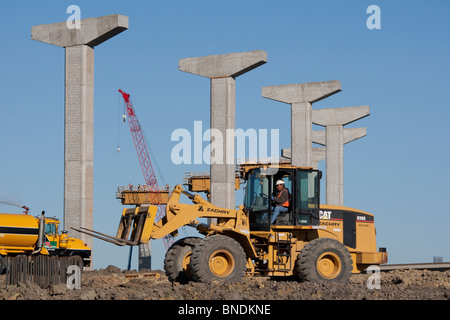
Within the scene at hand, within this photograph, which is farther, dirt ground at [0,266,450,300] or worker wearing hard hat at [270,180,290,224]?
worker wearing hard hat at [270,180,290,224]

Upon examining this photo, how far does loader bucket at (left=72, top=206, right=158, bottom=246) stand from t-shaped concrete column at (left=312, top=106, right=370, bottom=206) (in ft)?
107

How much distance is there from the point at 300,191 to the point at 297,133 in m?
23.3

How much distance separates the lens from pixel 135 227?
57.6ft

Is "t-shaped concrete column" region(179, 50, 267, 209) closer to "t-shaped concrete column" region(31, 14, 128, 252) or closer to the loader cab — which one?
"t-shaped concrete column" region(31, 14, 128, 252)

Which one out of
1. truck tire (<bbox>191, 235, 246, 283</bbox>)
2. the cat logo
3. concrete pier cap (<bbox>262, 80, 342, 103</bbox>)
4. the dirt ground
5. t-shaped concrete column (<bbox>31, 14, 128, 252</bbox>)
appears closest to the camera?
the dirt ground

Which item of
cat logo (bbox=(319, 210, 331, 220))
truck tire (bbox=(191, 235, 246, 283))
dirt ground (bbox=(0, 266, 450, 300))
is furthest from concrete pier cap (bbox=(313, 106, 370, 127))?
truck tire (bbox=(191, 235, 246, 283))

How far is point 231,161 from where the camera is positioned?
3244 cm

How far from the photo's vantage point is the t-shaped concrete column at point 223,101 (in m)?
32.3

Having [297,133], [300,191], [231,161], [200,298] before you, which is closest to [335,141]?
[297,133]

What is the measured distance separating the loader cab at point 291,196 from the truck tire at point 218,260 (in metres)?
1.26

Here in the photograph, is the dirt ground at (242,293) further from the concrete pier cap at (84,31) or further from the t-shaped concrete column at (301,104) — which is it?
the t-shaped concrete column at (301,104)

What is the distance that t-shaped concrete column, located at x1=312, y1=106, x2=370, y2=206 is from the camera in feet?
161
